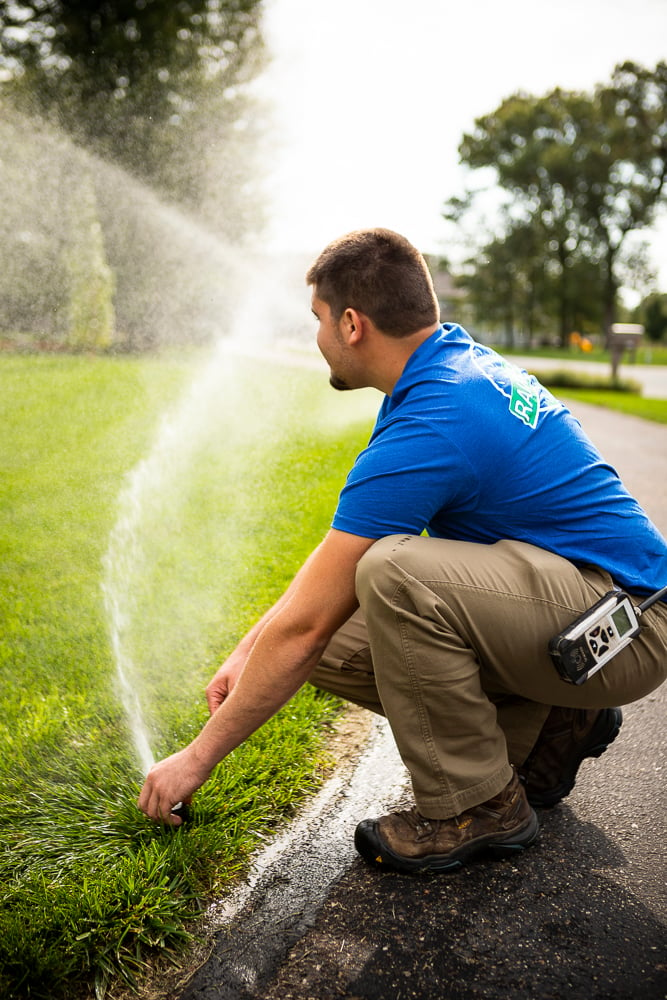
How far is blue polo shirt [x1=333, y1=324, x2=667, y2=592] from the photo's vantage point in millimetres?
1913

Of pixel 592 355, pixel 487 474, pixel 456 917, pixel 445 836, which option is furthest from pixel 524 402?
pixel 592 355

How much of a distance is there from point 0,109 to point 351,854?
11.5 m

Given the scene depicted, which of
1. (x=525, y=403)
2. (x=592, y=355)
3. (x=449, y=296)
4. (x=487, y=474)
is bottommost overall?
(x=592, y=355)

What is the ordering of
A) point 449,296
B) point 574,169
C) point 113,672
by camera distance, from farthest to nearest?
point 449,296 → point 574,169 → point 113,672

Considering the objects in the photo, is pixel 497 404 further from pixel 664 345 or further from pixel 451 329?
pixel 664 345

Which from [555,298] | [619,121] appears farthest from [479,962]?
[555,298]

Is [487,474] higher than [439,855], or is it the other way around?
[487,474]

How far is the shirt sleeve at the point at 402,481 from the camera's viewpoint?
189 centimetres

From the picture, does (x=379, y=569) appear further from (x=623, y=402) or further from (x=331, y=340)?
(x=623, y=402)

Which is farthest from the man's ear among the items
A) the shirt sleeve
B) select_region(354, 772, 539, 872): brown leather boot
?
select_region(354, 772, 539, 872): brown leather boot

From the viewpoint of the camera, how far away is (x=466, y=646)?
2023mm

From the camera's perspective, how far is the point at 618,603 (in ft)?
6.56

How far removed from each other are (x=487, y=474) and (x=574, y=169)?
43.4 metres

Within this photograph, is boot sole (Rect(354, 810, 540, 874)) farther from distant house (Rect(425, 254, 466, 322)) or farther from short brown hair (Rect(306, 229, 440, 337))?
distant house (Rect(425, 254, 466, 322))
